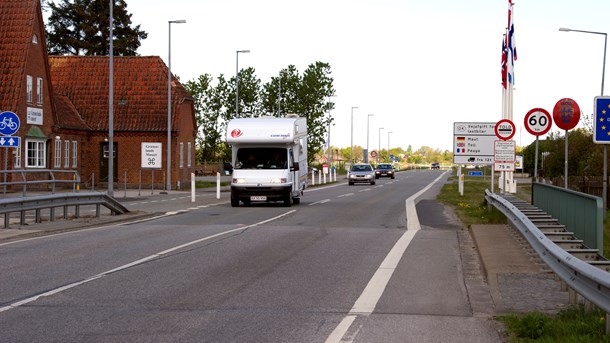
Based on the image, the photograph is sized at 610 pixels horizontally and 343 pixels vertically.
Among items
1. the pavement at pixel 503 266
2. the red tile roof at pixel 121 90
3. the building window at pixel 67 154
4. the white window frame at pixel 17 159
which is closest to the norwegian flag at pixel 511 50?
the pavement at pixel 503 266

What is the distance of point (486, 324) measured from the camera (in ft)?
25.8

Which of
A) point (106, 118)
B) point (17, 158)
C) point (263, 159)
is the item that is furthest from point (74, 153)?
point (263, 159)

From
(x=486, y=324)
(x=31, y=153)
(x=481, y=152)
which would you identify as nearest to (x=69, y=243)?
(x=486, y=324)

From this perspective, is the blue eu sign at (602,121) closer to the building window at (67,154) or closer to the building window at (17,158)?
the building window at (17,158)

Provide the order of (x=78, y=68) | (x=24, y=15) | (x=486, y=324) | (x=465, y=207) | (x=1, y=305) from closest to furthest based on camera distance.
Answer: (x=486, y=324) < (x=1, y=305) < (x=465, y=207) < (x=24, y=15) < (x=78, y=68)

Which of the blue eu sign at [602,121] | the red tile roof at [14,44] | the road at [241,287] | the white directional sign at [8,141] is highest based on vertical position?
Answer: the red tile roof at [14,44]

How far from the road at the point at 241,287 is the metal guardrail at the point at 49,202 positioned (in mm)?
1548

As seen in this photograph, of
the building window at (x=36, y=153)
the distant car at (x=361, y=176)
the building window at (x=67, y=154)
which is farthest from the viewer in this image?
the distant car at (x=361, y=176)

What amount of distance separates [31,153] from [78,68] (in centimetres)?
1215

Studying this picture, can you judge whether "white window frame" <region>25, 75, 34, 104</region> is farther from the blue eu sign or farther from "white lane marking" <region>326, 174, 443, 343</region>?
the blue eu sign

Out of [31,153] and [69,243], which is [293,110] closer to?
[31,153]

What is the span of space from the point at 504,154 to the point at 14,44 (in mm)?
26444

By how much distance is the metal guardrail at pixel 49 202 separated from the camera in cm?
1758

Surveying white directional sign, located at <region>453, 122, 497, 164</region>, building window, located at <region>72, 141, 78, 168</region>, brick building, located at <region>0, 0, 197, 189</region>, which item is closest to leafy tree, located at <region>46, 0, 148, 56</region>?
brick building, located at <region>0, 0, 197, 189</region>
